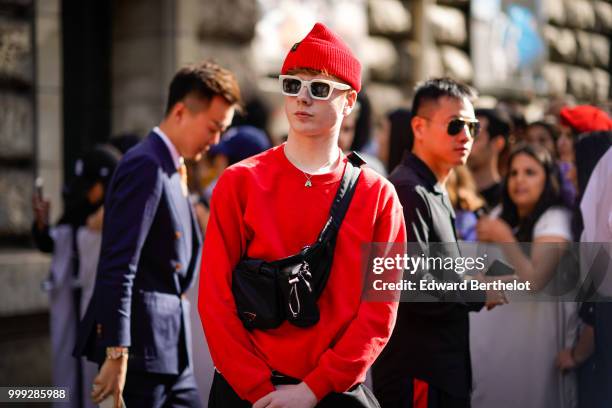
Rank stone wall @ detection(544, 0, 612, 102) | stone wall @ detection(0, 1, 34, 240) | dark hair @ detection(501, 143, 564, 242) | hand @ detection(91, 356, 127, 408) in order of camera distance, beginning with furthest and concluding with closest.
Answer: stone wall @ detection(544, 0, 612, 102) < stone wall @ detection(0, 1, 34, 240) < dark hair @ detection(501, 143, 564, 242) < hand @ detection(91, 356, 127, 408)

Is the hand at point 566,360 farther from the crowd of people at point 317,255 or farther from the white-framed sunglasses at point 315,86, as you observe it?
the white-framed sunglasses at point 315,86

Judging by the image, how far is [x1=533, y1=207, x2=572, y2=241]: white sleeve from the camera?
456 cm

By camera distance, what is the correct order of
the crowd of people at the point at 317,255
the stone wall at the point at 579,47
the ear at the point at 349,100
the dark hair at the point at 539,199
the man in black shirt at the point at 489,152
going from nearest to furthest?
1. the crowd of people at the point at 317,255
2. the ear at the point at 349,100
3. the dark hair at the point at 539,199
4. the man in black shirt at the point at 489,152
5. the stone wall at the point at 579,47

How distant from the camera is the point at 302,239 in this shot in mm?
2697

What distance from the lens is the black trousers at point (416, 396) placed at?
134 inches

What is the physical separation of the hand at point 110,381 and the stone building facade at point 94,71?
9.15ft

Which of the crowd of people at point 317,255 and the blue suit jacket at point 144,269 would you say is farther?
the blue suit jacket at point 144,269

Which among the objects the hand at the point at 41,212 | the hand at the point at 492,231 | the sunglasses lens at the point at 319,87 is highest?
the sunglasses lens at the point at 319,87

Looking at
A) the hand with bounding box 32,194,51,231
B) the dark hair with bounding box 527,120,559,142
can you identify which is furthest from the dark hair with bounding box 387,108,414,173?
the dark hair with bounding box 527,120,559,142

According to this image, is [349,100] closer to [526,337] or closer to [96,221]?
[526,337]

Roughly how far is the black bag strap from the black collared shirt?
630 mm

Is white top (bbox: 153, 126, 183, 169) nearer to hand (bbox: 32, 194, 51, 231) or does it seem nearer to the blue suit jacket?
the blue suit jacket

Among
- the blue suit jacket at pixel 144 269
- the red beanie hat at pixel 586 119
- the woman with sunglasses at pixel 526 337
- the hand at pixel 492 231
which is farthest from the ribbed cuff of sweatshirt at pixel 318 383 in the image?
the red beanie hat at pixel 586 119

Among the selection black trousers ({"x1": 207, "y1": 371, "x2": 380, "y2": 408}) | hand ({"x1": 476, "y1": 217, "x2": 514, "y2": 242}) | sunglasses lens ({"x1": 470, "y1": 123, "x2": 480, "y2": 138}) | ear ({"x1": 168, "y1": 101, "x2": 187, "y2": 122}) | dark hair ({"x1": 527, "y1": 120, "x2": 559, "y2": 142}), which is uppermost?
dark hair ({"x1": 527, "y1": 120, "x2": 559, "y2": 142})
